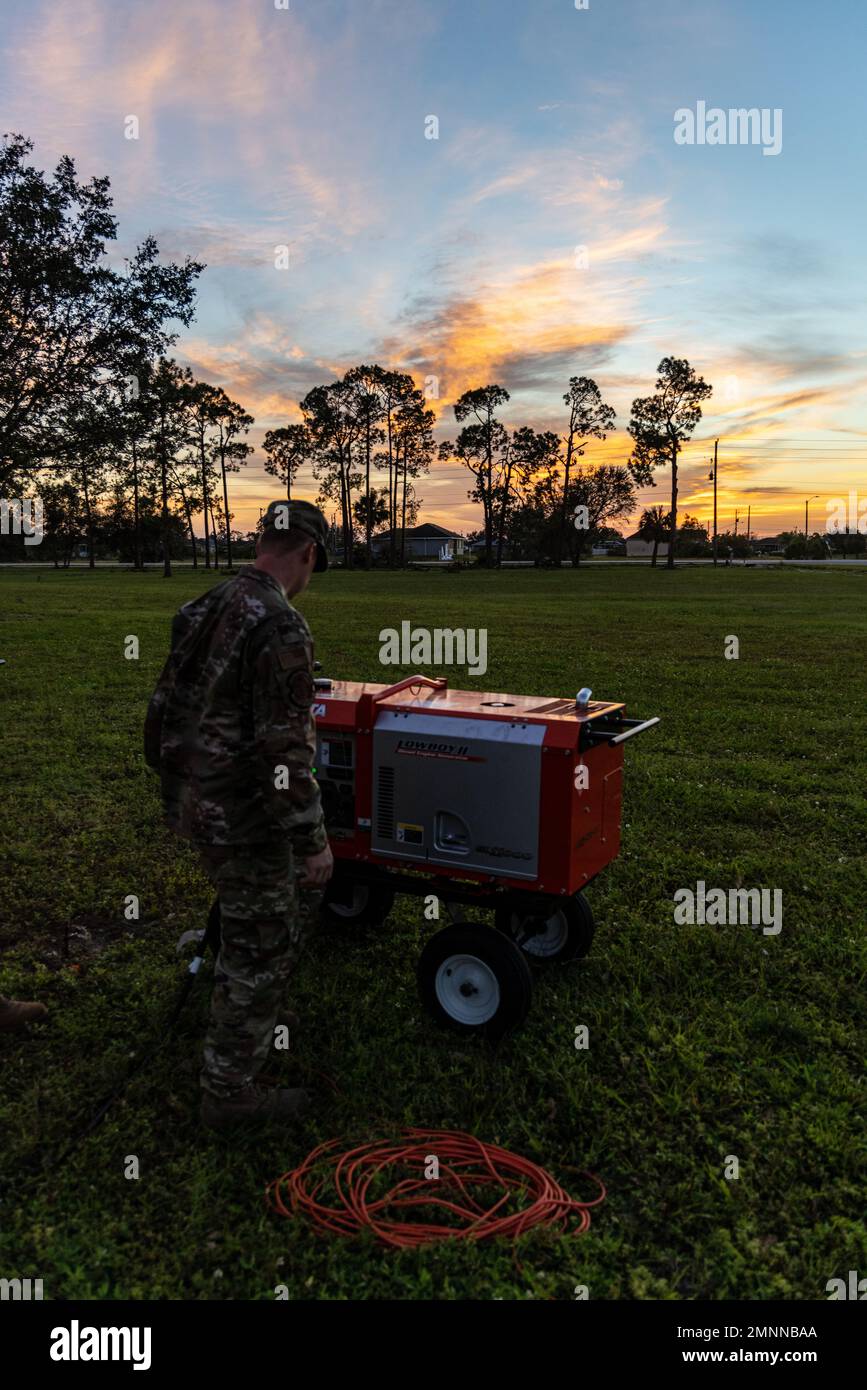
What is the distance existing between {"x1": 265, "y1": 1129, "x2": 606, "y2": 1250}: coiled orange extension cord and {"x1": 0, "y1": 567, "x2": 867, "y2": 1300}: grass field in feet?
0.24

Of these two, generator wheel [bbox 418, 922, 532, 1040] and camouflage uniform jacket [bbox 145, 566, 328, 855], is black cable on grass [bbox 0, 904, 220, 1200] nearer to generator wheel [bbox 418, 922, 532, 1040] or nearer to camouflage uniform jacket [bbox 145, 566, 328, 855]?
camouflage uniform jacket [bbox 145, 566, 328, 855]

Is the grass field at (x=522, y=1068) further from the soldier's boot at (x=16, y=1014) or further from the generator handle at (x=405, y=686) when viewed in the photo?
the generator handle at (x=405, y=686)

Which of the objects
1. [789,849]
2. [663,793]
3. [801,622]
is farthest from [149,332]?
[801,622]

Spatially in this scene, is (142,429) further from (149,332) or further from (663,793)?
(663,793)

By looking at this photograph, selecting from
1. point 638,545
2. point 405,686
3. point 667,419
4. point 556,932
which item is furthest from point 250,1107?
point 638,545

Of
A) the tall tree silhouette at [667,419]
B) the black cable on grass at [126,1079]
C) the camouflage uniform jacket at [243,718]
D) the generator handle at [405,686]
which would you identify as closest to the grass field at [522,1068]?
the black cable on grass at [126,1079]

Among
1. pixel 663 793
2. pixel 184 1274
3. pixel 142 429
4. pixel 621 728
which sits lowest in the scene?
pixel 184 1274

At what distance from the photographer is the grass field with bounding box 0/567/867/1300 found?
9.05 feet

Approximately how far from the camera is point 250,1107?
3338 mm

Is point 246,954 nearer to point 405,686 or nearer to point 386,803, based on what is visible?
point 386,803

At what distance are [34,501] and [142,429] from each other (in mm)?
2856

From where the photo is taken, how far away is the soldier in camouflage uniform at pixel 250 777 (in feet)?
10.2

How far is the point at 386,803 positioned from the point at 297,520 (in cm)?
154

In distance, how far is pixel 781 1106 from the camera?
11.6 ft
